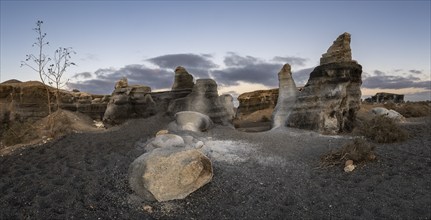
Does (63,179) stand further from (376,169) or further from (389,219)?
(376,169)

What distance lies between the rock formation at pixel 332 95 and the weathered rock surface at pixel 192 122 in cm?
395

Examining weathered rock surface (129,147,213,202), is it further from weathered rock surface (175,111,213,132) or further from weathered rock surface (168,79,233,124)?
weathered rock surface (168,79,233,124)

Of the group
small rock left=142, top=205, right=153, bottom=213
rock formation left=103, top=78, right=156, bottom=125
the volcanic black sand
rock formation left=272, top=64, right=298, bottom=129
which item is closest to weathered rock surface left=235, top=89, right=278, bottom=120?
rock formation left=103, top=78, right=156, bottom=125

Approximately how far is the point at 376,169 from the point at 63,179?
7.53 m

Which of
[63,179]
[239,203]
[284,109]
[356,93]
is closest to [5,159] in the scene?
[63,179]

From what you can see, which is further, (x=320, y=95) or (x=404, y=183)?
(x=320, y=95)

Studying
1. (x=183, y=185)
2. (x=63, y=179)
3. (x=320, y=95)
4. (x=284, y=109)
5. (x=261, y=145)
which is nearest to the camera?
(x=183, y=185)

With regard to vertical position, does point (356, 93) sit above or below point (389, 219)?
above

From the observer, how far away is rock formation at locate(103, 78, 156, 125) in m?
19.7

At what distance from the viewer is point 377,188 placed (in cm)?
653

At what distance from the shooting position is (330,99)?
43.6 ft

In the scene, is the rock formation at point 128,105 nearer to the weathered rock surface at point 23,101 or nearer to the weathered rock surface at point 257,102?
the weathered rock surface at point 23,101

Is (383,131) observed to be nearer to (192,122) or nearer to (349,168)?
(349,168)

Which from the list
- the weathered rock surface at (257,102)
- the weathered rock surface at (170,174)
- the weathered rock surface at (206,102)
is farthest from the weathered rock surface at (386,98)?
the weathered rock surface at (170,174)
